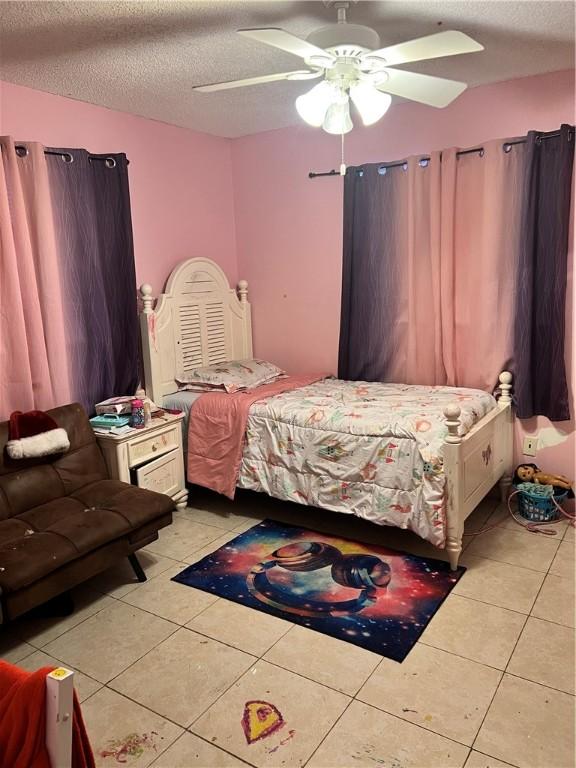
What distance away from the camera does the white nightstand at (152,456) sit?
10.3ft

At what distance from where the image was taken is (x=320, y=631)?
2.37 meters

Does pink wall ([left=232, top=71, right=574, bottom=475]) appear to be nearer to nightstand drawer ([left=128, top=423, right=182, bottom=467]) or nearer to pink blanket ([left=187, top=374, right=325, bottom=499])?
pink blanket ([left=187, top=374, right=325, bottom=499])

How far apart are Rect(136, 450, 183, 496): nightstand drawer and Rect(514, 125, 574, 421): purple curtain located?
6.85ft

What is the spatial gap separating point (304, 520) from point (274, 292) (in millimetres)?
1814

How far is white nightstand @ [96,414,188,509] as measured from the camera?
314cm

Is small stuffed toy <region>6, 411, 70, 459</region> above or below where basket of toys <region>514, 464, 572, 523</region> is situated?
above

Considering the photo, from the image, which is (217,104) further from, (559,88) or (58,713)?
(58,713)

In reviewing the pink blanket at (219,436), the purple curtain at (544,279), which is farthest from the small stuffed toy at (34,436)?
the purple curtain at (544,279)

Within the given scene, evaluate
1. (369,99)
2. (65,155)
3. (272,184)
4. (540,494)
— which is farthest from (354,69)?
(540,494)

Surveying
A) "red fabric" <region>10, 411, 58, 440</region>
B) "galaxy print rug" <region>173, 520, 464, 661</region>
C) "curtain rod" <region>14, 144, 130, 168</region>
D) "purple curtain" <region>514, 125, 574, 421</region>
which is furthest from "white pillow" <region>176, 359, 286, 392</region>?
"purple curtain" <region>514, 125, 574, 421</region>

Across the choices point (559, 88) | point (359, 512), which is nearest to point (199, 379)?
point (359, 512)

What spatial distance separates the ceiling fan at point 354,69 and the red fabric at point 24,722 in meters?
1.88

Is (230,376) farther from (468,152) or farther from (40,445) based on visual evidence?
(468,152)

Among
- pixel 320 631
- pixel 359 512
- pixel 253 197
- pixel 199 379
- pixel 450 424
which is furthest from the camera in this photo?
pixel 253 197
